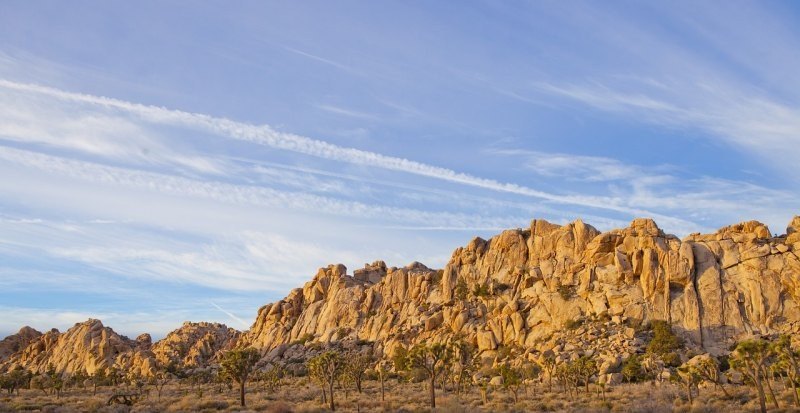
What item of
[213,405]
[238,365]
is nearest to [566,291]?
[238,365]

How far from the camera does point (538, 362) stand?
246ft

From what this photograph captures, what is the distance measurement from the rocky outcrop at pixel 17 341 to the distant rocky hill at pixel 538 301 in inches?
386

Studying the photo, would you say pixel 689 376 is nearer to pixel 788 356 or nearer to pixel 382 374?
pixel 788 356

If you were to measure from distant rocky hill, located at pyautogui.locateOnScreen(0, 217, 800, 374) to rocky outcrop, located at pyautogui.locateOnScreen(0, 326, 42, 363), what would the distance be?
9.80m

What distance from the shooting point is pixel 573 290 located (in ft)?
289

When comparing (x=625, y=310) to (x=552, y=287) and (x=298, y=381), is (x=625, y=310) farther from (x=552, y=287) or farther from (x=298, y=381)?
(x=298, y=381)

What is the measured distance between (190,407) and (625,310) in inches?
2244

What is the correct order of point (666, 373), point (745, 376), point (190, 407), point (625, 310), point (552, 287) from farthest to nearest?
point (552, 287)
point (625, 310)
point (666, 373)
point (745, 376)
point (190, 407)

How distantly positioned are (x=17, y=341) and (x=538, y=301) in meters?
121

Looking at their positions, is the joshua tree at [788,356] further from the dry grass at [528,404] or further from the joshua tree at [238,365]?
the joshua tree at [238,365]

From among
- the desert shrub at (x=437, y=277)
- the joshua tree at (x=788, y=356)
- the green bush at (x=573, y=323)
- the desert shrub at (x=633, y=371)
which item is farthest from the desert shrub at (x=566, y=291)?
the joshua tree at (x=788, y=356)

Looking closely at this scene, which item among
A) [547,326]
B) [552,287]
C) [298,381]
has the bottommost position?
[298,381]

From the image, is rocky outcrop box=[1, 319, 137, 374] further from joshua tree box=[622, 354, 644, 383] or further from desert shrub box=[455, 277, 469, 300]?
joshua tree box=[622, 354, 644, 383]

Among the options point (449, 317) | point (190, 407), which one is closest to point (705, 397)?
point (190, 407)
